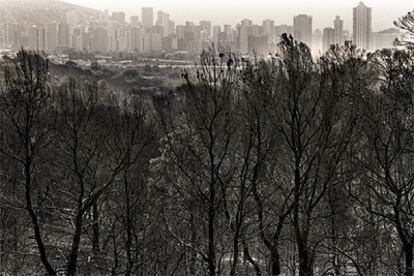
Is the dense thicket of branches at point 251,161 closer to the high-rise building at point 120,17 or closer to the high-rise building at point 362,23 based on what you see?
the high-rise building at point 362,23

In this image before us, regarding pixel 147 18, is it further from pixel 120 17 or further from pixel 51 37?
pixel 51 37

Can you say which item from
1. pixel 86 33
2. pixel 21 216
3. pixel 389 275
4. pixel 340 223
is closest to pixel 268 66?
pixel 340 223

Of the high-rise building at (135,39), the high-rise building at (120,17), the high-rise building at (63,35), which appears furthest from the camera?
the high-rise building at (120,17)

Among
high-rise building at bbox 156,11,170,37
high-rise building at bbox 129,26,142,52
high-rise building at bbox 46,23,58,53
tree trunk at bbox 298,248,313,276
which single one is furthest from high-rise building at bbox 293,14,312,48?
high-rise building at bbox 129,26,142,52

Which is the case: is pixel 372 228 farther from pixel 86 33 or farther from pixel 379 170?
pixel 86 33

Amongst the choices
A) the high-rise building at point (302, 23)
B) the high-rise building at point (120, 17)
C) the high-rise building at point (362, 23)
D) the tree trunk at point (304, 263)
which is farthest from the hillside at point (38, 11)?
the tree trunk at point (304, 263)

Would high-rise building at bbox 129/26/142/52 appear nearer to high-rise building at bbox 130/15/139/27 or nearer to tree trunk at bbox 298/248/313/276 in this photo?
high-rise building at bbox 130/15/139/27
